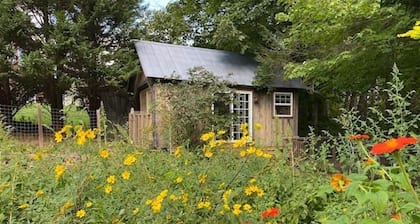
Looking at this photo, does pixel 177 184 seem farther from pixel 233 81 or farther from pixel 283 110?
pixel 283 110

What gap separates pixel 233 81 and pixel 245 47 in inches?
84.4

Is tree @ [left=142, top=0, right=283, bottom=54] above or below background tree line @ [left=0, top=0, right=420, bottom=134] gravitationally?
above

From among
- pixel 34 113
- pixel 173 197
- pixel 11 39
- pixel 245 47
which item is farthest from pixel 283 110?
pixel 173 197

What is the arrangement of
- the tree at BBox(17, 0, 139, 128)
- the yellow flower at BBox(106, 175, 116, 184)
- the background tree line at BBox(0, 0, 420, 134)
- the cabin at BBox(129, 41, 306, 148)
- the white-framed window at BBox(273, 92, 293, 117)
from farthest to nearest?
the white-framed window at BBox(273, 92, 293, 117) → the tree at BBox(17, 0, 139, 128) → the cabin at BBox(129, 41, 306, 148) → the background tree line at BBox(0, 0, 420, 134) → the yellow flower at BBox(106, 175, 116, 184)

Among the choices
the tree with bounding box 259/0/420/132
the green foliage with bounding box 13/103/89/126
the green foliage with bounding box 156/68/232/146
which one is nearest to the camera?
the tree with bounding box 259/0/420/132

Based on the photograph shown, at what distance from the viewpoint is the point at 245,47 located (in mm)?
12008

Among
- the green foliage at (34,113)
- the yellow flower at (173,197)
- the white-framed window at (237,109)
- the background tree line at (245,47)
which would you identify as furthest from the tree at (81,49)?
the yellow flower at (173,197)

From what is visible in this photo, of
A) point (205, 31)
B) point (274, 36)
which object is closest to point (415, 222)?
point (274, 36)

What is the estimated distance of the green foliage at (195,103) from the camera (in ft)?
28.5

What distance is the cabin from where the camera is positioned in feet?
32.7

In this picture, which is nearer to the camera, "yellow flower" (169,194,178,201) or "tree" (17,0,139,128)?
"yellow flower" (169,194,178,201)

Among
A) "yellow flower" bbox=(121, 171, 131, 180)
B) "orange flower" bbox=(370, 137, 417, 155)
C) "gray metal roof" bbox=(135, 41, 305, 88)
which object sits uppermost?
"gray metal roof" bbox=(135, 41, 305, 88)

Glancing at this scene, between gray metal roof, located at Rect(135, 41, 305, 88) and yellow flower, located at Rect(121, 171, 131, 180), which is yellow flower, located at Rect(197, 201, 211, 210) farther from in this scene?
gray metal roof, located at Rect(135, 41, 305, 88)

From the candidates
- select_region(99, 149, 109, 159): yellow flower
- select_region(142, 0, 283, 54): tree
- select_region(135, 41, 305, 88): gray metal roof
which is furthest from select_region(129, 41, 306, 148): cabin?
select_region(99, 149, 109, 159): yellow flower
